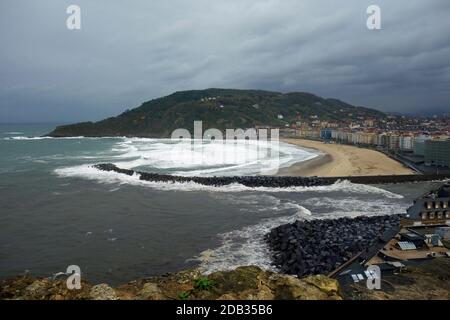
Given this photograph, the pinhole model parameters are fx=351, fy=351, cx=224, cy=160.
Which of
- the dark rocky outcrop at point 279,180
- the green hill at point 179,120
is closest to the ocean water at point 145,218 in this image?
the dark rocky outcrop at point 279,180

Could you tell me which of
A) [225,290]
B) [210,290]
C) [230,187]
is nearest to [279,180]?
[230,187]

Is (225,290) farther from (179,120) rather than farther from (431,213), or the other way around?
(179,120)

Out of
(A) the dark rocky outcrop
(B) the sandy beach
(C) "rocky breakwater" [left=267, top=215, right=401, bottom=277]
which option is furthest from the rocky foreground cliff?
(B) the sandy beach

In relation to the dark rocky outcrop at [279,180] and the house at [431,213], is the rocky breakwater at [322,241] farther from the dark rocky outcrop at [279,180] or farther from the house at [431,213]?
the dark rocky outcrop at [279,180]

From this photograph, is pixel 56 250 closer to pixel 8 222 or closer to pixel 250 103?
pixel 8 222

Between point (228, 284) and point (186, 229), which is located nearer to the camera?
point (228, 284)
